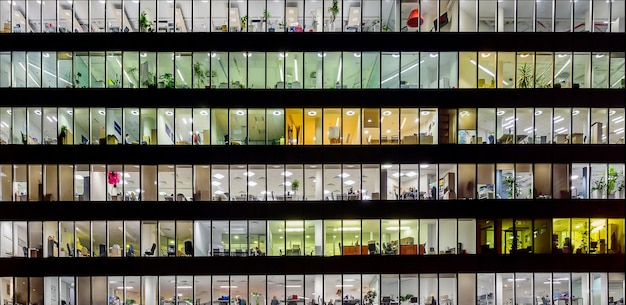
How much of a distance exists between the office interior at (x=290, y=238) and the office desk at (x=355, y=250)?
6cm

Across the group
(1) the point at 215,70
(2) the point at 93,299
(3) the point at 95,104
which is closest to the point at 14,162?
(3) the point at 95,104

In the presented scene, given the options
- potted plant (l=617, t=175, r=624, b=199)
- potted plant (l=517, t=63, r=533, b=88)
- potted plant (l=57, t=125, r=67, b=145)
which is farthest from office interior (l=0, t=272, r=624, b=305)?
potted plant (l=517, t=63, r=533, b=88)

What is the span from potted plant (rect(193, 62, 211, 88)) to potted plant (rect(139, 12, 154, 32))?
353cm

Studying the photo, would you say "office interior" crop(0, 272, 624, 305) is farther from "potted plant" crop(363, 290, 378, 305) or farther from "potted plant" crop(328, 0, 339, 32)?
"potted plant" crop(328, 0, 339, 32)

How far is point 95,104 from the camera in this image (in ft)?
126

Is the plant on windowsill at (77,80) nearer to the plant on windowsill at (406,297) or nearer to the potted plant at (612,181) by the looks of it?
the plant on windowsill at (406,297)

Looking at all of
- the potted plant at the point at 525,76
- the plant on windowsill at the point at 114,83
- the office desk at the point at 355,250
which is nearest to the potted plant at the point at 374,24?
the potted plant at the point at 525,76

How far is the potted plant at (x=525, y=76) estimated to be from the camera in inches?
1532

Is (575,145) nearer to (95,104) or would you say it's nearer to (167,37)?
(167,37)

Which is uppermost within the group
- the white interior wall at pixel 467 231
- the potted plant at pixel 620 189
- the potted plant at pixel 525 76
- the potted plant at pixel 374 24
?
the potted plant at pixel 374 24

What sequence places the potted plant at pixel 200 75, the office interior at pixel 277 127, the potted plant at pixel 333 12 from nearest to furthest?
the office interior at pixel 277 127 < the potted plant at pixel 200 75 < the potted plant at pixel 333 12

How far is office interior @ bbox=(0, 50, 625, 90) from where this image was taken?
127 ft

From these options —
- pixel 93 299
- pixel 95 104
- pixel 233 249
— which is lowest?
pixel 93 299

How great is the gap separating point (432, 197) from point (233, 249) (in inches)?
453
